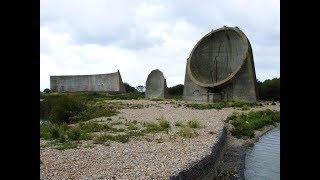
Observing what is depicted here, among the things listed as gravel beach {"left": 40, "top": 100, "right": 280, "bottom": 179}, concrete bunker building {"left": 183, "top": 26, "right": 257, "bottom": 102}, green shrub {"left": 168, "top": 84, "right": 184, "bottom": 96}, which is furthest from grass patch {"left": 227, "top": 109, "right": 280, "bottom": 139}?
green shrub {"left": 168, "top": 84, "right": 184, "bottom": 96}

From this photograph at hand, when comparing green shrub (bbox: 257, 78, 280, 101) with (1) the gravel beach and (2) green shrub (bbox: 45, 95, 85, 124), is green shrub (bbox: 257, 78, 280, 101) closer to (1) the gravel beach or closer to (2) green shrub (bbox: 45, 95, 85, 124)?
(2) green shrub (bbox: 45, 95, 85, 124)

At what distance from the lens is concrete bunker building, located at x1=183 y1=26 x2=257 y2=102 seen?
117 feet

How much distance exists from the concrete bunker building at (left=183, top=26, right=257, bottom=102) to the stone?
5.94 metres

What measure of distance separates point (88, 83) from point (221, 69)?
24.8 metres

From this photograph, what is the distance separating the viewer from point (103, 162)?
9.27 meters

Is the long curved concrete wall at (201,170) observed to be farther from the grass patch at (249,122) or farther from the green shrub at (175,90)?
the green shrub at (175,90)

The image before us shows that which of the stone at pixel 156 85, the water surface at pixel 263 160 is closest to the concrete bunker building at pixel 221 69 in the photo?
the stone at pixel 156 85

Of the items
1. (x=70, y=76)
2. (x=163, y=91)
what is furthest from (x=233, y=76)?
(x=70, y=76)

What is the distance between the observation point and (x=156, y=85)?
45969 millimetres

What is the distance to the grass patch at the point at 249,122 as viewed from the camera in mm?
19102

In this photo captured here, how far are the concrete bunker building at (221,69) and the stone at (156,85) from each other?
19.5 ft

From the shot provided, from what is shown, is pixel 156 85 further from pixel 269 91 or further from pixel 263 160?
pixel 263 160
